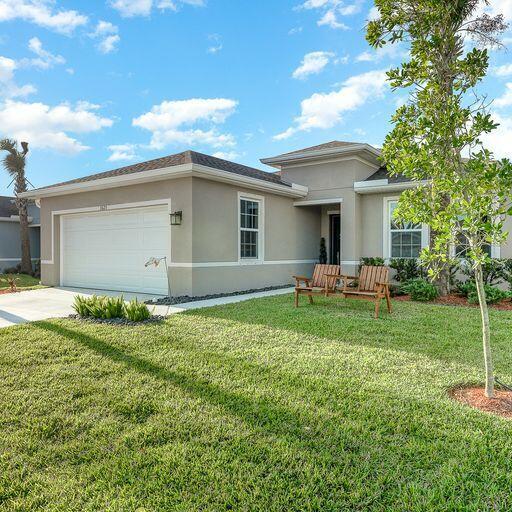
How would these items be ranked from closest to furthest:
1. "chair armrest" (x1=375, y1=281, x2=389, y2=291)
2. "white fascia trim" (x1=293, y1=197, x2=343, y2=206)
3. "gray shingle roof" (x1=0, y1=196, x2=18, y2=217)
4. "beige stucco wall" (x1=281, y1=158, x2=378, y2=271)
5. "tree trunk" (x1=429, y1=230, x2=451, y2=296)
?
"chair armrest" (x1=375, y1=281, x2=389, y2=291), "tree trunk" (x1=429, y1=230, x2=451, y2=296), "beige stucco wall" (x1=281, y1=158, x2=378, y2=271), "white fascia trim" (x1=293, y1=197, x2=343, y2=206), "gray shingle roof" (x1=0, y1=196, x2=18, y2=217)

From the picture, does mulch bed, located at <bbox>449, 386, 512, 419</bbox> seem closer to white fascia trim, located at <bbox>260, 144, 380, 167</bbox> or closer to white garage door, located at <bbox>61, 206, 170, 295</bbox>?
white garage door, located at <bbox>61, 206, 170, 295</bbox>

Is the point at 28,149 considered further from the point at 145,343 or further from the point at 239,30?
the point at 145,343

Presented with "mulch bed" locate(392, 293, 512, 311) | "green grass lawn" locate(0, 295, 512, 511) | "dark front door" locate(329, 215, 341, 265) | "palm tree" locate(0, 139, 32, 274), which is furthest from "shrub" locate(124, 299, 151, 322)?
"palm tree" locate(0, 139, 32, 274)

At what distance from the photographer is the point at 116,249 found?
37.6 feet

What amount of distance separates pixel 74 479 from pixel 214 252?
7.91 m

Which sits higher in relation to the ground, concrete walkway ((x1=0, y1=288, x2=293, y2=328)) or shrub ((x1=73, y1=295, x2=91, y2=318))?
shrub ((x1=73, y1=295, x2=91, y2=318))

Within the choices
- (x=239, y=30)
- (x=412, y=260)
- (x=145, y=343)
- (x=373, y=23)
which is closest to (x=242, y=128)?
(x=239, y=30)

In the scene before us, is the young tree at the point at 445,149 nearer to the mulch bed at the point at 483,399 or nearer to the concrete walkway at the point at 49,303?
the mulch bed at the point at 483,399

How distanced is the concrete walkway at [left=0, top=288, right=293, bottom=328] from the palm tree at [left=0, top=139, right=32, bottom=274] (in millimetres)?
10230

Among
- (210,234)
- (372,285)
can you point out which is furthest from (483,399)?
(210,234)

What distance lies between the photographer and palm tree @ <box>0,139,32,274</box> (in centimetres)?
2039

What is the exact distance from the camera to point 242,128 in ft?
55.0

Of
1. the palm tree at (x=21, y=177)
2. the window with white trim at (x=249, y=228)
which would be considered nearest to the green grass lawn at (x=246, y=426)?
the window with white trim at (x=249, y=228)

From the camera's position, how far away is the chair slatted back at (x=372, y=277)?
812 cm
